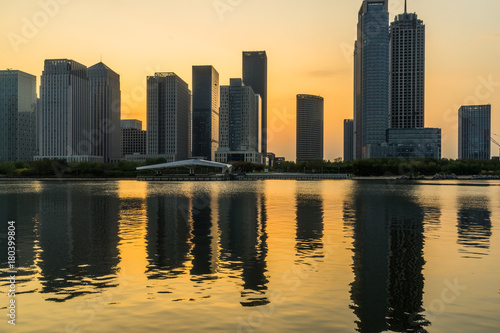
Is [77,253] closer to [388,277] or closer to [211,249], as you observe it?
[211,249]

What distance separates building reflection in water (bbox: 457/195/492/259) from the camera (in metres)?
29.8

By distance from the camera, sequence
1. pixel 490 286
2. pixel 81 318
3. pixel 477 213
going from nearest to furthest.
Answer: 1. pixel 81 318
2. pixel 490 286
3. pixel 477 213

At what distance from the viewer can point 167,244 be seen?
31.7 m

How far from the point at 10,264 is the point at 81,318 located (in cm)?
1110

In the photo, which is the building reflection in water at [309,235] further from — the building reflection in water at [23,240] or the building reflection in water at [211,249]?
the building reflection in water at [23,240]

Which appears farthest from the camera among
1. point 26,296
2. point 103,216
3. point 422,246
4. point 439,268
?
point 103,216

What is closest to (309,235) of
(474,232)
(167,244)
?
(167,244)

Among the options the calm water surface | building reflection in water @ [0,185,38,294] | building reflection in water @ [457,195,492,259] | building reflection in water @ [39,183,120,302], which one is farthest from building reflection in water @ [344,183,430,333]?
building reflection in water @ [0,185,38,294]

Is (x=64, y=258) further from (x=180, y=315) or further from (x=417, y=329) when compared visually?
(x=417, y=329)

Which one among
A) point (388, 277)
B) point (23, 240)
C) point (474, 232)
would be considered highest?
point (23, 240)

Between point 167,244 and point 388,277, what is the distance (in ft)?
52.2

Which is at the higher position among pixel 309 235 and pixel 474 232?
pixel 309 235

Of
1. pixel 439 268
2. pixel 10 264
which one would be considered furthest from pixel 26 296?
pixel 439 268

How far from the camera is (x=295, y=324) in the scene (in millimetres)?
15852
